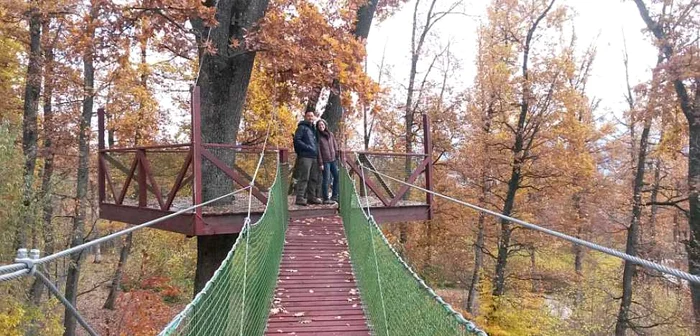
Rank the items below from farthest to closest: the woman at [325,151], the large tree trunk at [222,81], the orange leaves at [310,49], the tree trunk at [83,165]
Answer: the tree trunk at [83,165] → the woman at [325,151] → the large tree trunk at [222,81] → the orange leaves at [310,49]

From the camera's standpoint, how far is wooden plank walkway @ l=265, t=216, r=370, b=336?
489cm

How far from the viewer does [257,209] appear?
280 inches

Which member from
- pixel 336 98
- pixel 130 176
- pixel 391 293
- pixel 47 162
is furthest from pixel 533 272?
pixel 47 162

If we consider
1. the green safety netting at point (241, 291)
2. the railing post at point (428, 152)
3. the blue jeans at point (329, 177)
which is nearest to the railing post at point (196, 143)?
the green safety netting at point (241, 291)

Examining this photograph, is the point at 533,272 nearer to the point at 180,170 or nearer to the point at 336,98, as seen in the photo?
the point at 336,98

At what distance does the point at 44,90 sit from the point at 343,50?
10.1m

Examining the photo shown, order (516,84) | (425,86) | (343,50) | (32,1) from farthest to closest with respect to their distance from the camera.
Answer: (425,86), (516,84), (32,1), (343,50)

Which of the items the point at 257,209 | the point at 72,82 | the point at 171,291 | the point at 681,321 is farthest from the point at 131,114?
the point at 681,321

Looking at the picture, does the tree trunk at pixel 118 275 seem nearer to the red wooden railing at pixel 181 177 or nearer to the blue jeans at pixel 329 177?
the red wooden railing at pixel 181 177

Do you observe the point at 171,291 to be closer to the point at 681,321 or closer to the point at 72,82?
the point at 72,82

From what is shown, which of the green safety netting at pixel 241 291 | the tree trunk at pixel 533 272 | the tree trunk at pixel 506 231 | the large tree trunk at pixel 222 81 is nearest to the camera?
the green safety netting at pixel 241 291

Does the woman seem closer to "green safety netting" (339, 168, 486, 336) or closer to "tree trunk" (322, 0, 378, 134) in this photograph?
"green safety netting" (339, 168, 486, 336)

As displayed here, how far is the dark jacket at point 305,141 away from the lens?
26.6ft

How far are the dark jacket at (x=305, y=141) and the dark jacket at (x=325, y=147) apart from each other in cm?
34
